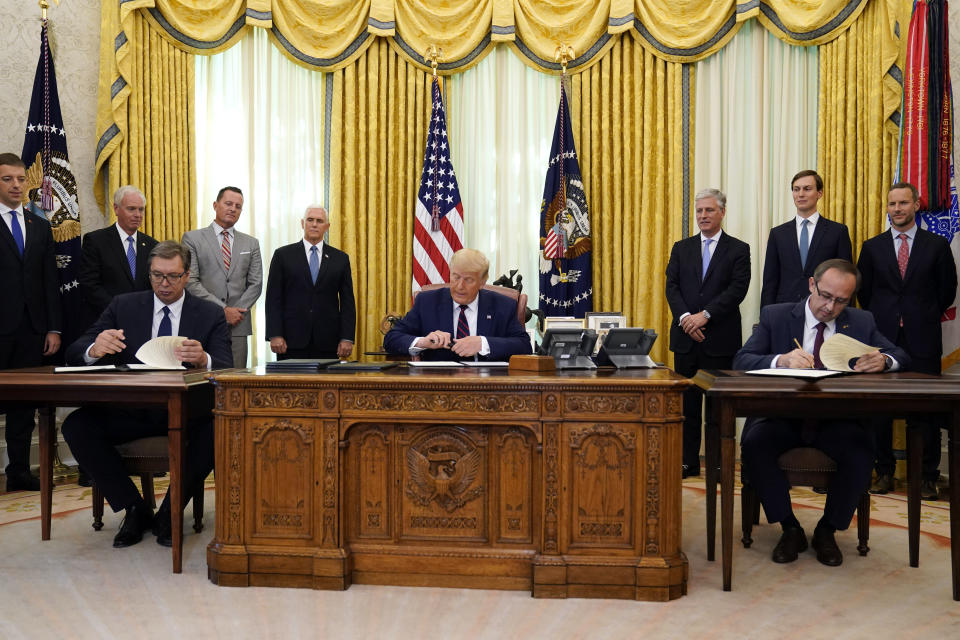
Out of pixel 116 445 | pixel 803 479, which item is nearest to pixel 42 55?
pixel 116 445

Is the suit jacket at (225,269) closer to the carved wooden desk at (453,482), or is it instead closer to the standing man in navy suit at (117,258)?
the standing man in navy suit at (117,258)

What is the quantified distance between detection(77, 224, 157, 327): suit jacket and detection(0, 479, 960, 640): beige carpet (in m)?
2.00

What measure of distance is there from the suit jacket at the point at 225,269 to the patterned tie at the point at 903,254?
4.39 meters

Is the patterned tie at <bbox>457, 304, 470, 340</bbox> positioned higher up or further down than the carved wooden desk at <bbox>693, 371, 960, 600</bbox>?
higher up

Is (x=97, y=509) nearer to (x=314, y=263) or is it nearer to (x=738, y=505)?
(x=314, y=263)

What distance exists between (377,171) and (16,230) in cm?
279

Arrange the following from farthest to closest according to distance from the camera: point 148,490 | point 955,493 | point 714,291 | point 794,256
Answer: point 714,291
point 794,256
point 148,490
point 955,493

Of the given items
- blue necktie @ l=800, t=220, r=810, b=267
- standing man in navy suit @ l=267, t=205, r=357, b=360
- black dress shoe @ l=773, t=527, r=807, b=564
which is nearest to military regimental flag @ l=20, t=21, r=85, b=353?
standing man in navy suit @ l=267, t=205, r=357, b=360

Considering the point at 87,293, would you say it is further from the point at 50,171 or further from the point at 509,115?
the point at 509,115

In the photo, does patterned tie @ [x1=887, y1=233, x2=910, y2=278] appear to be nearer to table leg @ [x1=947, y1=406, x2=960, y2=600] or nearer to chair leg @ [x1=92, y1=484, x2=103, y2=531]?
table leg @ [x1=947, y1=406, x2=960, y2=600]

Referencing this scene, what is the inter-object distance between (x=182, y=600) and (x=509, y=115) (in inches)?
194

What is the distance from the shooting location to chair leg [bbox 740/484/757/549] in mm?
3895

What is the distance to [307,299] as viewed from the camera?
569cm

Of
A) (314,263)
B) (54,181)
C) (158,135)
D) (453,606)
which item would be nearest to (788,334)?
(453,606)
